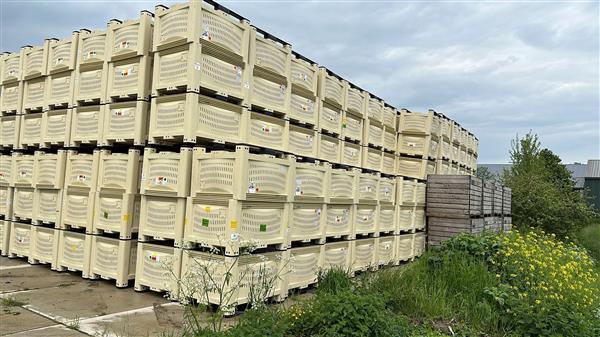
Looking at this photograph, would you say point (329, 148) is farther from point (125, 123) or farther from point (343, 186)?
point (125, 123)

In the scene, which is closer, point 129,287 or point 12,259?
point 129,287

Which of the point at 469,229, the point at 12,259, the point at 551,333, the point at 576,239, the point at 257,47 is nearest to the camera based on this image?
the point at 551,333

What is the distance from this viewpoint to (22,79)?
8.66m

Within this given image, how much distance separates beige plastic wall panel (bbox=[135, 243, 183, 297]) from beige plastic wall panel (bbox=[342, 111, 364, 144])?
4.34m

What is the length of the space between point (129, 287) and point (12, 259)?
10.9 ft

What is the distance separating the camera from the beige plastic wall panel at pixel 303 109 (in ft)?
24.4

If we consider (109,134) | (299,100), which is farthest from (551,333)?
(109,134)

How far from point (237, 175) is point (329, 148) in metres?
3.38

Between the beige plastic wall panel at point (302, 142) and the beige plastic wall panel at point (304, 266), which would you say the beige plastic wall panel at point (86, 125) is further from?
the beige plastic wall panel at point (304, 266)

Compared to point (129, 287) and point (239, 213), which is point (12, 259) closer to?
point (129, 287)

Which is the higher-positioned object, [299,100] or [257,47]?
[257,47]

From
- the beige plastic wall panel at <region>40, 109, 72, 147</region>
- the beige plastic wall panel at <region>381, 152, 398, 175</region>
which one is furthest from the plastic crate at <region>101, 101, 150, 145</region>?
the beige plastic wall panel at <region>381, 152, 398, 175</region>

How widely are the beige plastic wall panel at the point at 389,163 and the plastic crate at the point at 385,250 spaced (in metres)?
1.75

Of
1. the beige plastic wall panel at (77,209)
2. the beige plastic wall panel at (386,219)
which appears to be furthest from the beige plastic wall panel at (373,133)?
the beige plastic wall panel at (77,209)
